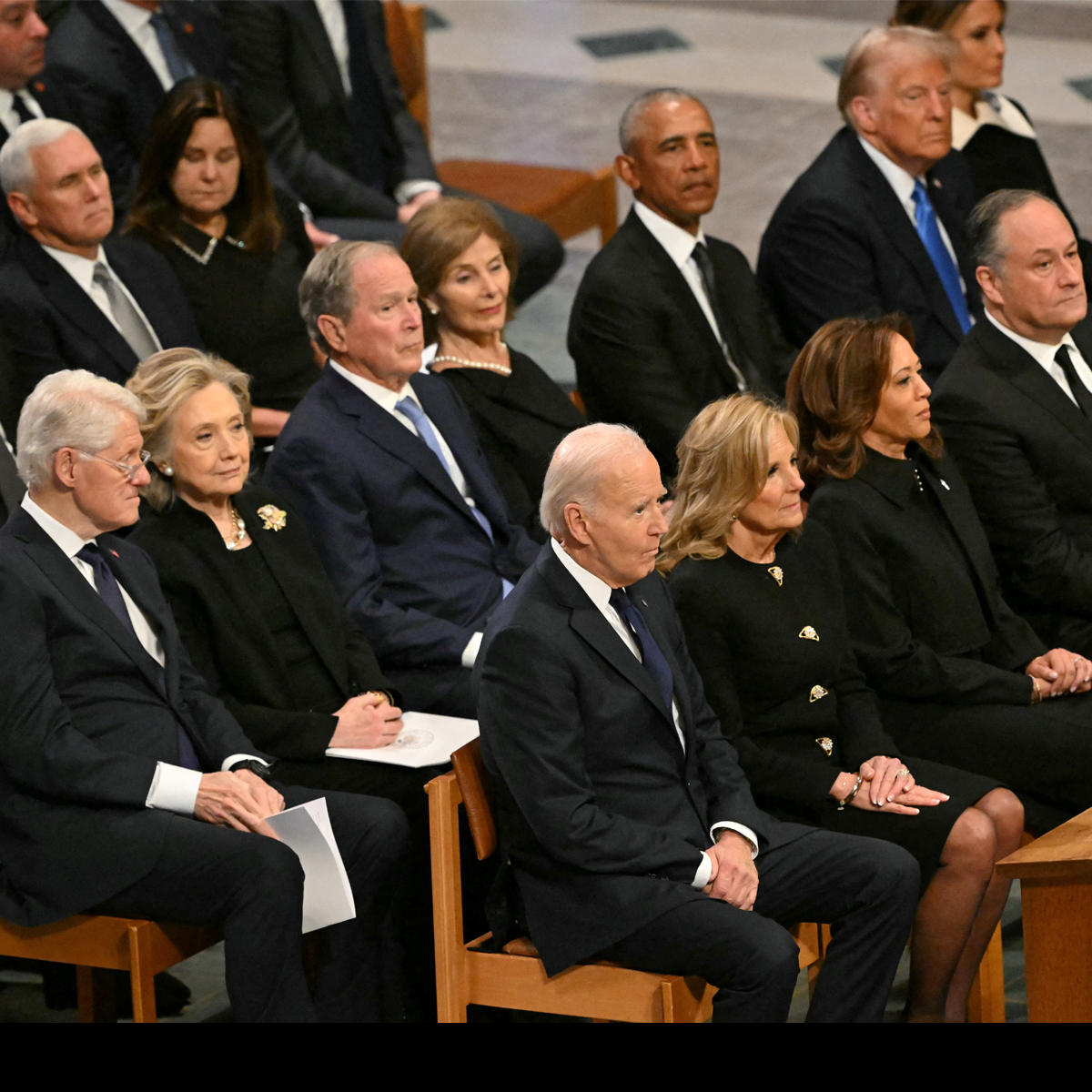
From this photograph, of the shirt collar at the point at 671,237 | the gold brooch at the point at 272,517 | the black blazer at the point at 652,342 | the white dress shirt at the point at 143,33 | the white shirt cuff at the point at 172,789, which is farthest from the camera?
the white dress shirt at the point at 143,33

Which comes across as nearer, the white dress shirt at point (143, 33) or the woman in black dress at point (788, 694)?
the woman in black dress at point (788, 694)

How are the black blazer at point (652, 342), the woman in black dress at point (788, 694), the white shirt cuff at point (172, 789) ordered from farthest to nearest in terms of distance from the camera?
the black blazer at point (652, 342)
the woman in black dress at point (788, 694)
the white shirt cuff at point (172, 789)

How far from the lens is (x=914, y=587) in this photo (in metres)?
3.74

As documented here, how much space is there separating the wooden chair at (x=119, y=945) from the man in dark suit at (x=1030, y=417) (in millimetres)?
1911

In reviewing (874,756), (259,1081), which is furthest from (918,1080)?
(874,756)

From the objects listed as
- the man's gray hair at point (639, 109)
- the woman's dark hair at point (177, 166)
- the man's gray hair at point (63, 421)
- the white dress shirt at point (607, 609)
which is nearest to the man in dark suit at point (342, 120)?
the woman's dark hair at point (177, 166)

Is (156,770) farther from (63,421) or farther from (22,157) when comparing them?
(22,157)

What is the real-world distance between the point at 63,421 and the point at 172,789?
0.64 meters

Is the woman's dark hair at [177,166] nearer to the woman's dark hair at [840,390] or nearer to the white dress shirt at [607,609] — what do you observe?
the woman's dark hair at [840,390]

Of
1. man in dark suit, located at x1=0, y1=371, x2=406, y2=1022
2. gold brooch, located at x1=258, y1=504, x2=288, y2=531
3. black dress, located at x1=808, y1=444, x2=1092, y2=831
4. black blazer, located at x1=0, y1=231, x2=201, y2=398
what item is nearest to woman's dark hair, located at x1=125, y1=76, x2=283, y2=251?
black blazer, located at x1=0, y1=231, x2=201, y2=398

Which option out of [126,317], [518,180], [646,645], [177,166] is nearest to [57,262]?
[126,317]

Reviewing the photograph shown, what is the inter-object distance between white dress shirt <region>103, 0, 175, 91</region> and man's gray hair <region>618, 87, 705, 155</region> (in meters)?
1.36

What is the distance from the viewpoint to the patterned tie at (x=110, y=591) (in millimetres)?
3178

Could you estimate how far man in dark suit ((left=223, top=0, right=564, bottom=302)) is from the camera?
560 centimetres
